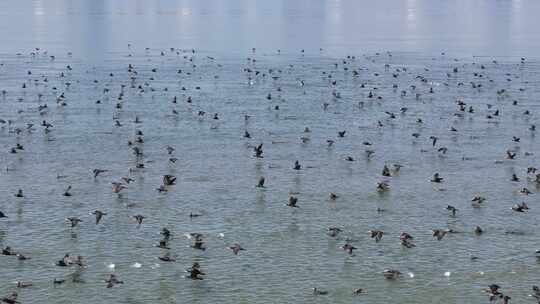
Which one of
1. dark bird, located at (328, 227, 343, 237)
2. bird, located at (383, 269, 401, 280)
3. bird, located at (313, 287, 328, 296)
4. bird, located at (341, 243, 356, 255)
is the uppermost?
dark bird, located at (328, 227, 343, 237)

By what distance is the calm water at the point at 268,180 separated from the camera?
46.5 meters

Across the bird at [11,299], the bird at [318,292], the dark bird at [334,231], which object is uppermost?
the dark bird at [334,231]

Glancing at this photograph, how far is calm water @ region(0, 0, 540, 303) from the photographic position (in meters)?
46.5

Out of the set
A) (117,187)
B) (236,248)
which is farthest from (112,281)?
(117,187)

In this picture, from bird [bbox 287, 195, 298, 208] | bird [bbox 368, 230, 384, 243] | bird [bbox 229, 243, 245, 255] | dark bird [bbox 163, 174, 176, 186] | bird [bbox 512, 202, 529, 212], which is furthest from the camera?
dark bird [bbox 163, 174, 176, 186]

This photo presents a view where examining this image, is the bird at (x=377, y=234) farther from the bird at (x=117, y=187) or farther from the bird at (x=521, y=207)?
the bird at (x=117, y=187)

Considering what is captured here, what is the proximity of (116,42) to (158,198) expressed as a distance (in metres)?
111

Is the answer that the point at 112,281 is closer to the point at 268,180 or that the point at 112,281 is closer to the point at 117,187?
the point at 117,187

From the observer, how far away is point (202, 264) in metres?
48.0

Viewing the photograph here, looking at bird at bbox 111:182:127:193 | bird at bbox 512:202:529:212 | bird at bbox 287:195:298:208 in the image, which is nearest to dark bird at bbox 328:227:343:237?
bird at bbox 287:195:298:208

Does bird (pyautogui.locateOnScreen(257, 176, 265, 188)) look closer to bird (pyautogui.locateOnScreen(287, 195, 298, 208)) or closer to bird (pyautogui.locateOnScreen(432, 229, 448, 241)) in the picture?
bird (pyautogui.locateOnScreen(287, 195, 298, 208))

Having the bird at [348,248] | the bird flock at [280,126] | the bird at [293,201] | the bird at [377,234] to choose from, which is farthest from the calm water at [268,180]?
the bird at [293,201]

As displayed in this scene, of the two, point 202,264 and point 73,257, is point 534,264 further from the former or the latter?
point 73,257

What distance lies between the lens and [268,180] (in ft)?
216
